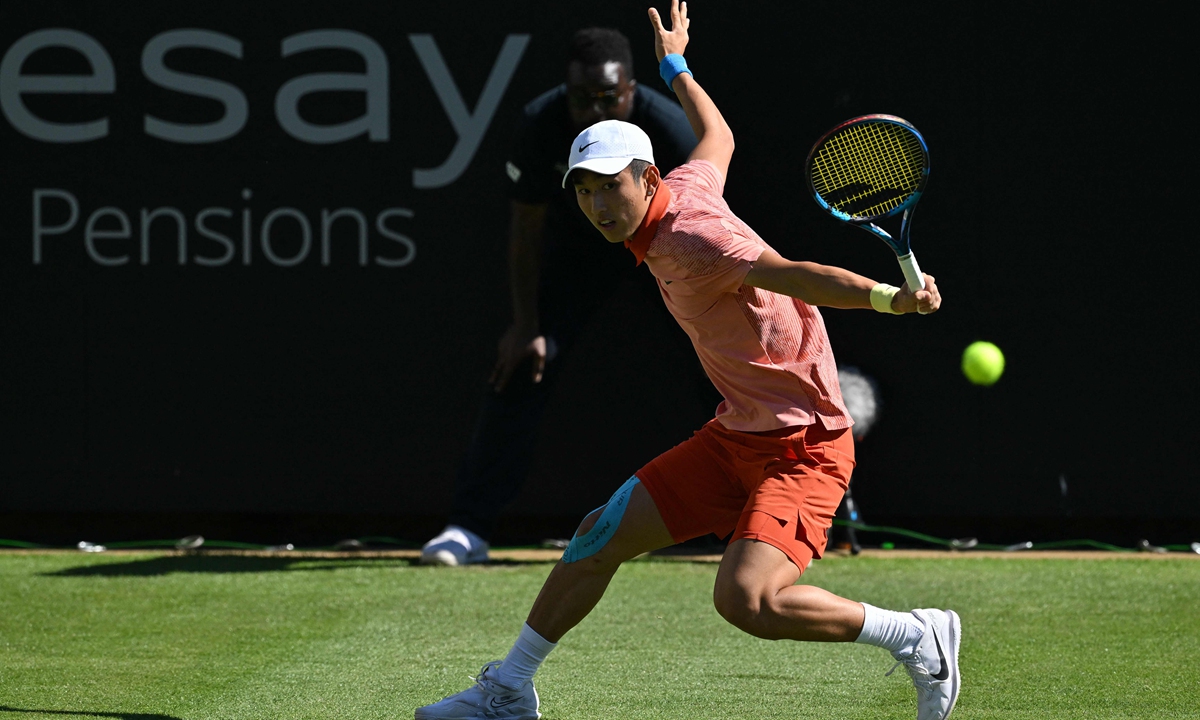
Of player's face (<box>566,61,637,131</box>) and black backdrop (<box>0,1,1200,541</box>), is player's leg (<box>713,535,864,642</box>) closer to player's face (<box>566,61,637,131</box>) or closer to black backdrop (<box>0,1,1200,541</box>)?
player's face (<box>566,61,637,131</box>)

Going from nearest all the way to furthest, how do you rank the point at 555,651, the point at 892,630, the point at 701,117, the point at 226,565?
1. the point at 892,630
2. the point at 701,117
3. the point at 555,651
4. the point at 226,565

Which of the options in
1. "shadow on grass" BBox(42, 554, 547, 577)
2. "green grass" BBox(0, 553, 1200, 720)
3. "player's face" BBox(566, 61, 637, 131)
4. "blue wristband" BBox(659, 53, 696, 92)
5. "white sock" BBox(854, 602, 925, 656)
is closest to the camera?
"white sock" BBox(854, 602, 925, 656)

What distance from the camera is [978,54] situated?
6316 mm

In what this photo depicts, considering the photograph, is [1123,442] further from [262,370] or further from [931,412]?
[262,370]

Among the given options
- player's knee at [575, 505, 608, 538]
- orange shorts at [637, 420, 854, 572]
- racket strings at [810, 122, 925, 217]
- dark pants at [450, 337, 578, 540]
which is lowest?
dark pants at [450, 337, 578, 540]

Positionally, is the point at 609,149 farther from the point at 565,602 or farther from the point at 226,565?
the point at 226,565

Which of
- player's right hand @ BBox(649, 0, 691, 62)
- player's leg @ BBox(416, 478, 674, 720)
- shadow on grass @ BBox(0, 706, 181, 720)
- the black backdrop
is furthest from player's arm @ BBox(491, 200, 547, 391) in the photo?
shadow on grass @ BBox(0, 706, 181, 720)

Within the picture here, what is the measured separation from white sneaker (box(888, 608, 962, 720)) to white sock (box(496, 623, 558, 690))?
0.90 m

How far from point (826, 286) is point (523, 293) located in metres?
3.10

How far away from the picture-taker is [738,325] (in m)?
3.46

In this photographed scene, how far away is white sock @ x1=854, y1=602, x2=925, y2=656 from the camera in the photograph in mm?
3410

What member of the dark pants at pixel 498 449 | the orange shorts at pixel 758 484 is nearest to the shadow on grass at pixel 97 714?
the orange shorts at pixel 758 484

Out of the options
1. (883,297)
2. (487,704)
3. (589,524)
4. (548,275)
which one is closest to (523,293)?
(548,275)

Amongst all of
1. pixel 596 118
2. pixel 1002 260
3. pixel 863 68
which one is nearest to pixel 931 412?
pixel 1002 260
